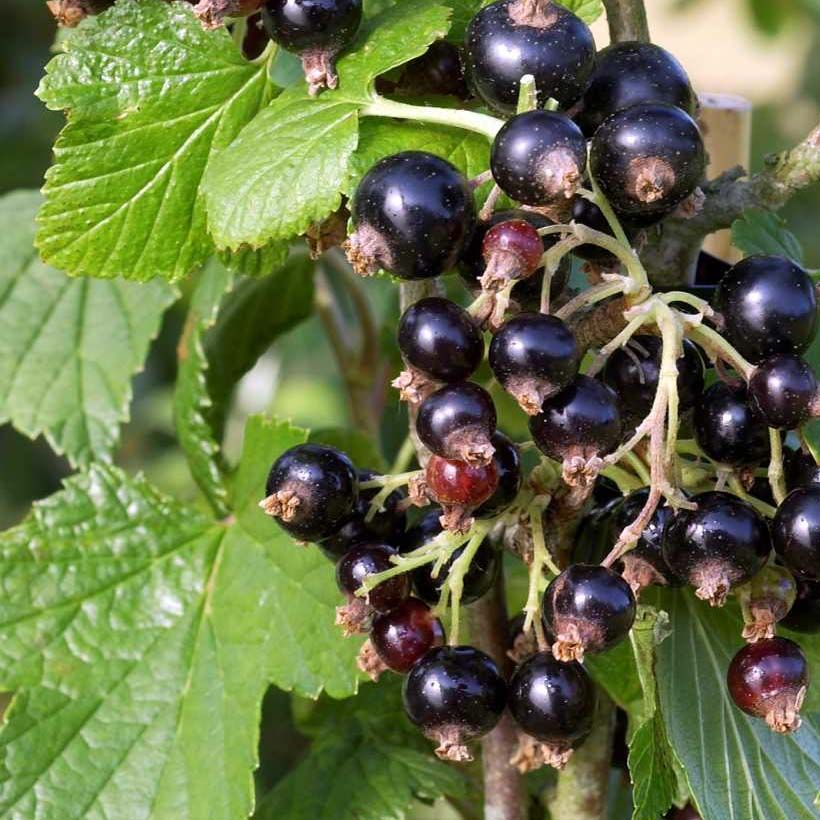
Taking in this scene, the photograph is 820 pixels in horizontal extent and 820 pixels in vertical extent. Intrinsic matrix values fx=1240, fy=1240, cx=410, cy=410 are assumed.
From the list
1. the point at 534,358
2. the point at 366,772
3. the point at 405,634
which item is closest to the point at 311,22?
the point at 534,358

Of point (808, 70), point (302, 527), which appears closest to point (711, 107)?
point (302, 527)

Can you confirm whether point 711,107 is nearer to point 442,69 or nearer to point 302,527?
point 442,69

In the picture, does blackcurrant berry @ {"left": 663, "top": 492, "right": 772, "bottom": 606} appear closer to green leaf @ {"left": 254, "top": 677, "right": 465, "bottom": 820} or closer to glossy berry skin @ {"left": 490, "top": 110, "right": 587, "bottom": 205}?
glossy berry skin @ {"left": 490, "top": 110, "right": 587, "bottom": 205}

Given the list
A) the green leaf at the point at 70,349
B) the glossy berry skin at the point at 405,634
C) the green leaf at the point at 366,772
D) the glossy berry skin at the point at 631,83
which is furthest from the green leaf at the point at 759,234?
the green leaf at the point at 70,349

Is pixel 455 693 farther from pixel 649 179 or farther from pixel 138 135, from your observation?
pixel 138 135

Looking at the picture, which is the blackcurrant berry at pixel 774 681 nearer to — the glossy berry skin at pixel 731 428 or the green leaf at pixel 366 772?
the glossy berry skin at pixel 731 428
